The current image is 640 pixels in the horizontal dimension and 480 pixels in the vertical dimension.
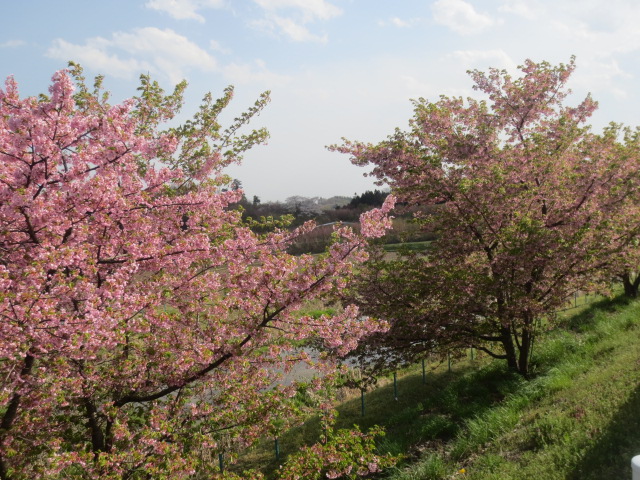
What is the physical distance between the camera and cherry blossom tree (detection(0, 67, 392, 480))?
13.1 feet

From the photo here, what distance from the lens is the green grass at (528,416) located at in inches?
225

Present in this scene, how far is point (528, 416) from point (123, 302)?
6452mm

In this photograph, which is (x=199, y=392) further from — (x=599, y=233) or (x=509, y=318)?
(x=599, y=233)

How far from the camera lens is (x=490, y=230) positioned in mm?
9039

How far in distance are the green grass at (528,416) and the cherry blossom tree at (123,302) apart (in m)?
2.80

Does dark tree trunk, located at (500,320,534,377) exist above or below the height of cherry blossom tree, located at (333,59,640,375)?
below

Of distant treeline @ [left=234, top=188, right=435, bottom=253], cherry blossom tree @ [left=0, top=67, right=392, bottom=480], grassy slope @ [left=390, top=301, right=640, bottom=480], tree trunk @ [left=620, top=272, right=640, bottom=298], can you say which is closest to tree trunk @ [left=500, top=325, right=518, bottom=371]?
grassy slope @ [left=390, top=301, right=640, bottom=480]

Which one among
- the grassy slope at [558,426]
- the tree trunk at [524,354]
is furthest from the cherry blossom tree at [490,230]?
the grassy slope at [558,426]

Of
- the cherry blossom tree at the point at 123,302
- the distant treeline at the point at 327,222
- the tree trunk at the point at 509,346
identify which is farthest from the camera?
the tree trunk at the point at 509,346

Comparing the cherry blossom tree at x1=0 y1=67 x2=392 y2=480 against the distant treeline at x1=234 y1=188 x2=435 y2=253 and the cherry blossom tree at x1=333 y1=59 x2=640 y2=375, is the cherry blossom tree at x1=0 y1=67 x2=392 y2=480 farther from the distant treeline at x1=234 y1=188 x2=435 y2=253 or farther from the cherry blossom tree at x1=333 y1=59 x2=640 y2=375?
the cherry blossom tree at x1=333 y1=59 x2=640 y2=375

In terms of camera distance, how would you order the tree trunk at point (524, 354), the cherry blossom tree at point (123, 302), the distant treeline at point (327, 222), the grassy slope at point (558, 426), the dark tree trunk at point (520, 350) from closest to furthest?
the cherry blossom tree at point (123, 302)
the grassy slope at point (558, 426)
the distant treeline at point (327, 222)
the dark tree trunk at point (520, 350)
the tree trunk at point (524, 354)

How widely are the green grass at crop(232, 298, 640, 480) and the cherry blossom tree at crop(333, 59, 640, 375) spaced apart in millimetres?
1183

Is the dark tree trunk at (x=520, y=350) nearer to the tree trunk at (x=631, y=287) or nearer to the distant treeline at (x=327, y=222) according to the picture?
the distant treeline at (x=327, y=222)

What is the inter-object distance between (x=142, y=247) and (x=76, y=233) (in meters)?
0.59
